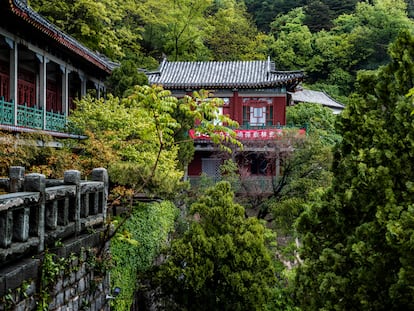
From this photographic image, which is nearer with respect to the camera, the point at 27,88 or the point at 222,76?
the point at 27,88

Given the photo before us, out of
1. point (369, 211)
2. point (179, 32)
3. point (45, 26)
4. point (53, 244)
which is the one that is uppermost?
point (179, 32)

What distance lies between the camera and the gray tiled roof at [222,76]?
28250 mm

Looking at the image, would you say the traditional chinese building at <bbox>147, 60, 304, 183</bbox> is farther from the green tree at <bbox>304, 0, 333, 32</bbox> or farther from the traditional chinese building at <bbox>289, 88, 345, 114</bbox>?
the green tree at <bbox>304, 0, 333, 32</bbox>

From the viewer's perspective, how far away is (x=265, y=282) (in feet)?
37.6

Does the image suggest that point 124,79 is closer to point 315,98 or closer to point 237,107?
point 237,107

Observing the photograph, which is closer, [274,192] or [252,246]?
[252,246]

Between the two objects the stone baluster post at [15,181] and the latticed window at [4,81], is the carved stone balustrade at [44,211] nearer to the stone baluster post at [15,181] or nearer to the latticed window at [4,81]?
the stone baluster post at [15,181]

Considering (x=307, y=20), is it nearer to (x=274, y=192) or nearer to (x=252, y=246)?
(x=274, y=192)

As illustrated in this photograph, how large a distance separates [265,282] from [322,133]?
1934 cm

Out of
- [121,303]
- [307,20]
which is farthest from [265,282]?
[307,20]

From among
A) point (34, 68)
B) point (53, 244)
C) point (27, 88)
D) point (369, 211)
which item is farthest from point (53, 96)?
point (369, 211)

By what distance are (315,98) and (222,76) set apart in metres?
13.9

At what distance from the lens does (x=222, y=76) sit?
30.0 meters

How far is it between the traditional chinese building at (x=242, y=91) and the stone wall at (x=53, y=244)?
1992 centimetres
